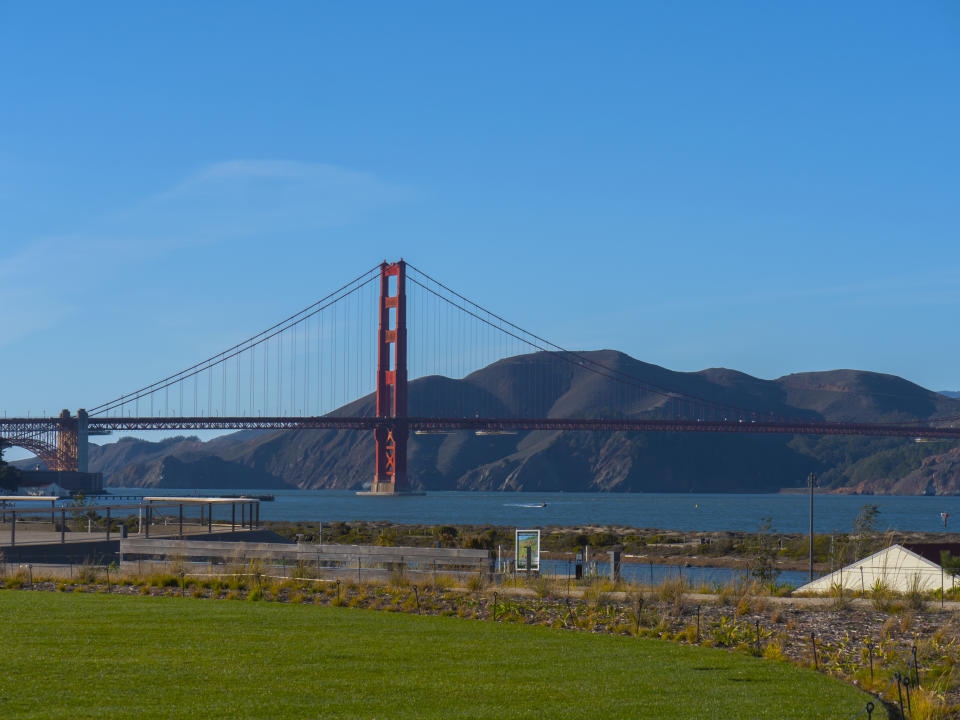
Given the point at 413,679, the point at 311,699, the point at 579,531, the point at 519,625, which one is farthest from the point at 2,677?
the point at 579,531

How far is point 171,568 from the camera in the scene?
917 inches

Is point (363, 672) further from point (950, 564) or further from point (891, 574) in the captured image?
point (891, 574)

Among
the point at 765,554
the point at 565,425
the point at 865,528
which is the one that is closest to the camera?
the point at 865,528

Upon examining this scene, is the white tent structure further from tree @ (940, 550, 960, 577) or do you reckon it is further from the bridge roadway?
the bridge roadway

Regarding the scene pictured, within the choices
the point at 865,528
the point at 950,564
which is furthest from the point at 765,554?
the point at 950,564

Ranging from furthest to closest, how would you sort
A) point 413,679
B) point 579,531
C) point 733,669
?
1. point 579,531
2. point 733,669
3. point 413,679

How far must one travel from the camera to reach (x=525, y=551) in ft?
82.7

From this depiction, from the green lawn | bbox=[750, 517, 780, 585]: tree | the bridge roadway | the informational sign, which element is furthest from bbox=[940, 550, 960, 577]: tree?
the bridge roadway

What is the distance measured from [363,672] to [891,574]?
15097 millimetres

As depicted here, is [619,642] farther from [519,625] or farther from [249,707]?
[249,707]

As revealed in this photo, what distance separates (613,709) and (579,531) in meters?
62.5

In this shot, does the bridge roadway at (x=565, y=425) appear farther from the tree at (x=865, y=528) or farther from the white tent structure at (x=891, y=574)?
the white tent structure at (x=891, y=574)

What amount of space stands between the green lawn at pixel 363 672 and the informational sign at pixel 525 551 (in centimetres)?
760

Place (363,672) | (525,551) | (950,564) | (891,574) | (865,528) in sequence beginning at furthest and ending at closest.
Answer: (865,528) < (525,551) < (891,574) < (950,564) < (363,672)
